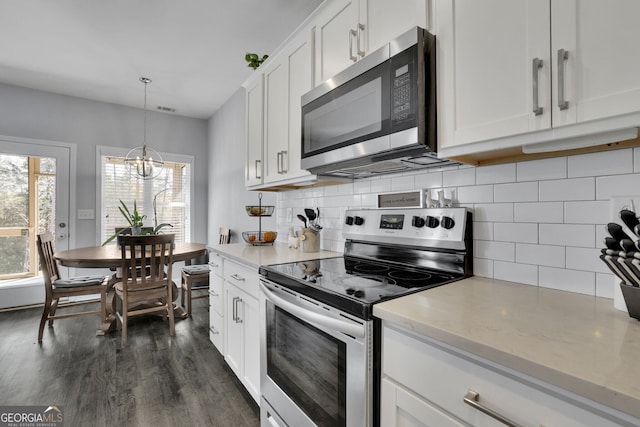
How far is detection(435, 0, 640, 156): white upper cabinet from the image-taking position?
742 millimetres

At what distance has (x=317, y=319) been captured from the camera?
108 cm

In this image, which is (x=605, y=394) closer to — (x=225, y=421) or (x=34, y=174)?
(x=225, y=421)

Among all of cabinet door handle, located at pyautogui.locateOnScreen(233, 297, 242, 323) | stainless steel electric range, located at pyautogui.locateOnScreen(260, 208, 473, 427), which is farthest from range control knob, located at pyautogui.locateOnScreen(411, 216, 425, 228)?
cabinet door handle, located at pyautogui.locateOnScreen(233, 297, 242, 323)

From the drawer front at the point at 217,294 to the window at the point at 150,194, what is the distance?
242 cm

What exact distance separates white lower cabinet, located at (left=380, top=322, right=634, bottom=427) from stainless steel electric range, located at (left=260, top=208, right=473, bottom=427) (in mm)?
77

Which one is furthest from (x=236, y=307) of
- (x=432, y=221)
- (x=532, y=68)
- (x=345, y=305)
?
(x=532, y=68)

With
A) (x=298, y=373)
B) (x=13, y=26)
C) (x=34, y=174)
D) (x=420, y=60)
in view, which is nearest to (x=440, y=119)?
(x=420, y=60)

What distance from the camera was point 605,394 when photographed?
48 cm

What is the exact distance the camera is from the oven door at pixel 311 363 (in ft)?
3.04

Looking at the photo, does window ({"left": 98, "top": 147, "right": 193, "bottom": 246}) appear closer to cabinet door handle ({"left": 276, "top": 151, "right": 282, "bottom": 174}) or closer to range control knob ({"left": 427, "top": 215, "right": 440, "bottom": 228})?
cabinet door handle ({"left": 276, "top": 151, "right": 282, "bottom": 174})

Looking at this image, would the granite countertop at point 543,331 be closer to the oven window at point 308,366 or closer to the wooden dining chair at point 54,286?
the oven window at point 308,366

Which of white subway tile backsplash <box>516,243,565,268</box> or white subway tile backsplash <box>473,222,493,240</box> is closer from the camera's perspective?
white subway tile backsplash <box>516,243,565,268</box>

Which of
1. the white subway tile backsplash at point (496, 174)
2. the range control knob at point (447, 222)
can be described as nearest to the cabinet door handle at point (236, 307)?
the range control knob at point (447, 222)

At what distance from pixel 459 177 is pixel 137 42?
291 centimetres
